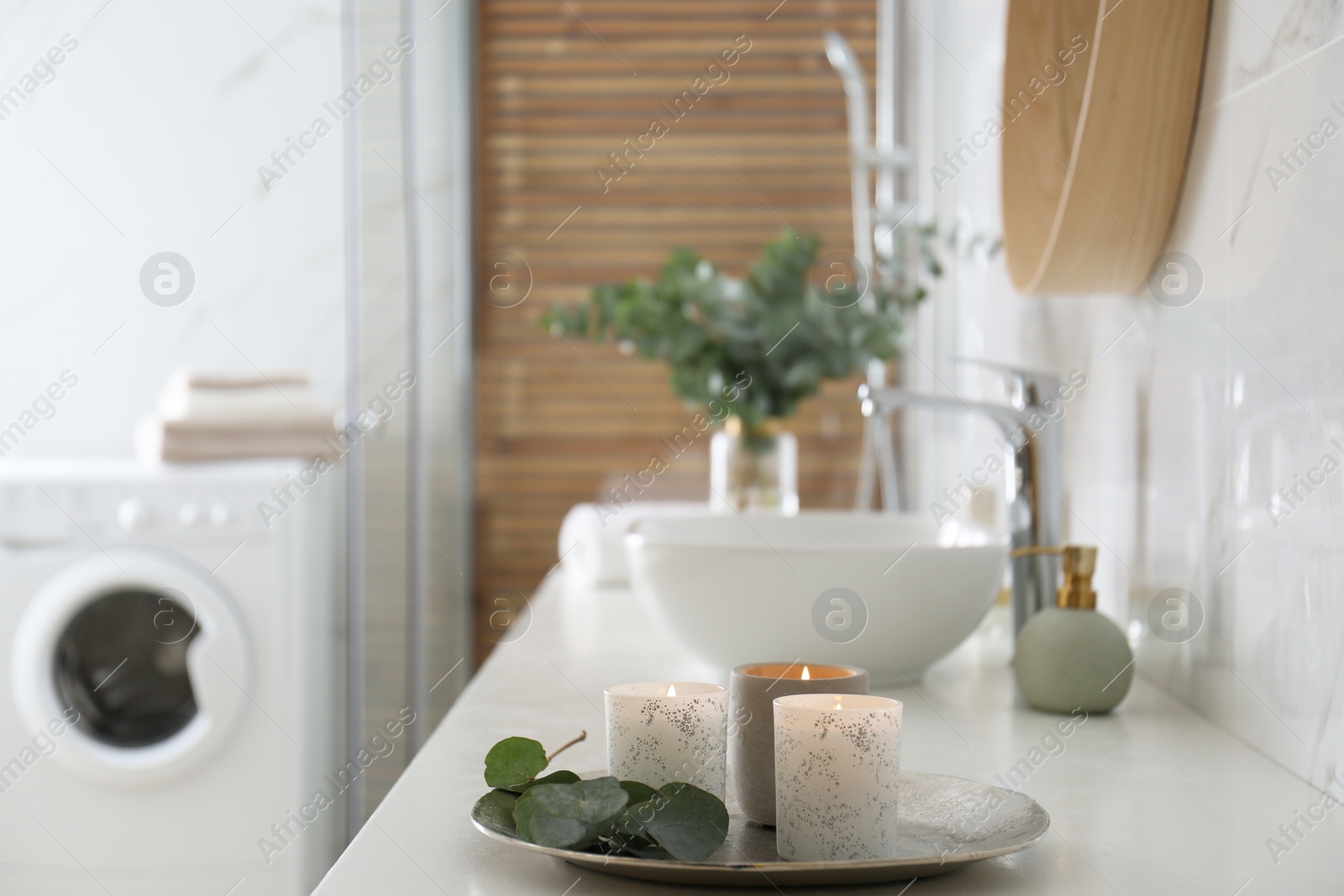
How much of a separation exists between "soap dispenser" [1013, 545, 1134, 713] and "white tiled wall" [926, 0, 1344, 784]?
0.21 feet

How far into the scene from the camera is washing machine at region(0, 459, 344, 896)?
1.84 metres

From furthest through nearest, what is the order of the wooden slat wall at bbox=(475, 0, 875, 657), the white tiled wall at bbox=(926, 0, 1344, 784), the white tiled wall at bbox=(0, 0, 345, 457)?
the wooden slat wall at bbox=(475, 0, 875, 657)
the white tiled wall at bbox=(0, 0, 345, 457)
the white tiled wall at bbox=(926, 0, 1344, 784)

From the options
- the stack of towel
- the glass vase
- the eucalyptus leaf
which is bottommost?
the glass vase

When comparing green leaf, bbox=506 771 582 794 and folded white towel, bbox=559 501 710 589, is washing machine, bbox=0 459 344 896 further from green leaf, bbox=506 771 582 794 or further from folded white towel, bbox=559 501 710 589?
green leaf, bbox=506 771 582 794

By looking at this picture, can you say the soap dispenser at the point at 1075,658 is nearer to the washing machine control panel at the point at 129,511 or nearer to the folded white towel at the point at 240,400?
the washing machine control panel at the point at 129,511

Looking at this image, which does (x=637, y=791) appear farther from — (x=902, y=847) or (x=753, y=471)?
(x=753, y=471)

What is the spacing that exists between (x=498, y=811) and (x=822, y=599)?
36cm

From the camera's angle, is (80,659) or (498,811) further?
(80,659)

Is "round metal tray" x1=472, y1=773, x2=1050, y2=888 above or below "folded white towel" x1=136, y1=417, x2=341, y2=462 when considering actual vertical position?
below

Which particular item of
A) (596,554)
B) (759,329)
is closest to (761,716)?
(596,554)

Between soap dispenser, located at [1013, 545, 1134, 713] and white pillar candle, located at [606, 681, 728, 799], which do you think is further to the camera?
soap dispenser, located at [1013, 545, 1134, 713]

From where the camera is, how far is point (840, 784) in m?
0.50

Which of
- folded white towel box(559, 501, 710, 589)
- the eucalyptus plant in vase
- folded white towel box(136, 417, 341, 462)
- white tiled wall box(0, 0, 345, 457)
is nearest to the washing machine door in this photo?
folded white towel box(136, 417, 341, 462)

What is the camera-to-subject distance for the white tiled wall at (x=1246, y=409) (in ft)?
2.05
